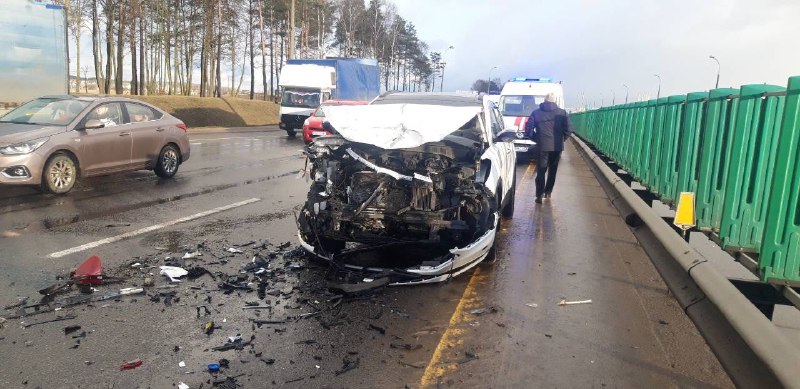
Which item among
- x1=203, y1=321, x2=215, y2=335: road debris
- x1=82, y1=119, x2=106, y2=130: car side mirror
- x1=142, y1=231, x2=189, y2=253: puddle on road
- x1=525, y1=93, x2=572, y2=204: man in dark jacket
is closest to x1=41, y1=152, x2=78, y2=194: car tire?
x1=82, y1=119, x2=106, y2=130: car side mirror

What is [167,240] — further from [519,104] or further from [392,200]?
[519,104]

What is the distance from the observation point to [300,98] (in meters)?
27.8

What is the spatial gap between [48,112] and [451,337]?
877 cm

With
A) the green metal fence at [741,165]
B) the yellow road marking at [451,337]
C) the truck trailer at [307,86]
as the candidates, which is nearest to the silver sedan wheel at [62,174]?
the yellow road marking at [451,337]

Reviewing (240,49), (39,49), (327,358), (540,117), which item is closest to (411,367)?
(327,358)

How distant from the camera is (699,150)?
664 centimetres

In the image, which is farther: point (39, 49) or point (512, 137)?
point (39, 49)

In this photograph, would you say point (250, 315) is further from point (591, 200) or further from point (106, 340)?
point (591, 200)

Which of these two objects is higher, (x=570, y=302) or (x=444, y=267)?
(x=444, y=267)

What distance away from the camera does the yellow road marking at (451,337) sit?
3.55m

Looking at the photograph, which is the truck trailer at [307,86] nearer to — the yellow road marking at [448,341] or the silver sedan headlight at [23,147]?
the silver sedan headlight at [23,147]

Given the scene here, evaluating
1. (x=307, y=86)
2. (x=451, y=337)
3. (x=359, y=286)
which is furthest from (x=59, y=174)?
(x=307, y=86)

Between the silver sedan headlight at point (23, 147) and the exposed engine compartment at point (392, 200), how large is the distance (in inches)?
214

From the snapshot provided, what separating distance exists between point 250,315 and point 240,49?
166 feet
